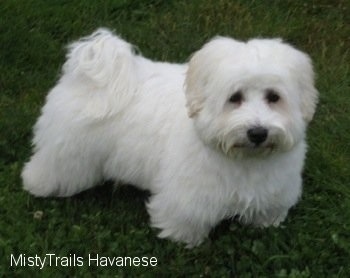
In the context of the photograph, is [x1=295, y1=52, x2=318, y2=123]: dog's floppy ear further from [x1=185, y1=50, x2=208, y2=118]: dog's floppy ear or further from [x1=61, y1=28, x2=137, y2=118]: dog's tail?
[x1=61, y1=28, x2=137, y2=118]: dog's tail

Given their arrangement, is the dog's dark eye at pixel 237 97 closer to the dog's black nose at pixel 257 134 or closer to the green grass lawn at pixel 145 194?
the dog's black nose at pixel 257 134

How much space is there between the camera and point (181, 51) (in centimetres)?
594

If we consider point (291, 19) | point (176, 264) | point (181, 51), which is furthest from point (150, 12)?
point (176, 264)

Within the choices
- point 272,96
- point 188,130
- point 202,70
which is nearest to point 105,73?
point 188,130

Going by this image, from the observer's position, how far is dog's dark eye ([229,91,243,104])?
3491 millimetres

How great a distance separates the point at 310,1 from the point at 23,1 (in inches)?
90.9

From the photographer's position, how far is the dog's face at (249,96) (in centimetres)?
342

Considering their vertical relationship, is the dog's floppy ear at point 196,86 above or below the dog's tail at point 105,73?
above

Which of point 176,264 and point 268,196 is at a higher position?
point 268,196

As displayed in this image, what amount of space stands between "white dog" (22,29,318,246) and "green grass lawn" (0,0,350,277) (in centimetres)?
14

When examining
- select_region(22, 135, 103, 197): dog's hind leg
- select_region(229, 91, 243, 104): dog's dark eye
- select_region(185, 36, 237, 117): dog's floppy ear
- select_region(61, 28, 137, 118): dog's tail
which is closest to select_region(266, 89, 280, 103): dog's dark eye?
select_region(229, 91, 243, 104): dog's dark eye

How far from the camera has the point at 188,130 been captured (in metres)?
3.85

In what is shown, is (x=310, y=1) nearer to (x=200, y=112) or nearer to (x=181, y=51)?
(x=181, y=51)

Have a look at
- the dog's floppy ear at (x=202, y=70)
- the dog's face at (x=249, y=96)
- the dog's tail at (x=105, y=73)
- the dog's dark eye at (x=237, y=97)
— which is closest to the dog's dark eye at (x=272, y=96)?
the dog's face at (x=249, y=96)
